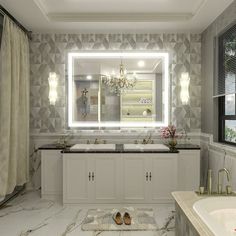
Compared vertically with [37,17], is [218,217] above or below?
below

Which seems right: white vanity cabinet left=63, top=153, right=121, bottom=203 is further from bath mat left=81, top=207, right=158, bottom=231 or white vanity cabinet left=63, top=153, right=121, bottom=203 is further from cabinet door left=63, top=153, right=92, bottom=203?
bath mat left=81, top=207, right=158, bottom=231

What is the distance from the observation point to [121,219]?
115 inches

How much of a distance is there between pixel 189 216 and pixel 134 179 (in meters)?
1.59

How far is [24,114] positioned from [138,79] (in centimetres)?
185

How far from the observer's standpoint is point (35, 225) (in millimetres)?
2857

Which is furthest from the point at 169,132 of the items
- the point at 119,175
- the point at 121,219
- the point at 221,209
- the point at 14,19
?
the point at 14,19

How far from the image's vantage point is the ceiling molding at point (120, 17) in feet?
11.9

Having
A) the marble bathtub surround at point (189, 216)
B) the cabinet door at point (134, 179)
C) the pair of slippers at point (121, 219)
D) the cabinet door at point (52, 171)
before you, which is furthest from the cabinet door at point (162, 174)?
the cabinet door at point (52, 171)

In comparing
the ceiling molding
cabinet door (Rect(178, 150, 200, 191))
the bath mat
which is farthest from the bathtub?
the ceiling molding

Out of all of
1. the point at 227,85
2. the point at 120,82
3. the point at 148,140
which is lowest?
the point at 148,140

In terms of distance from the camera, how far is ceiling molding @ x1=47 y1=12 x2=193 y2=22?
3.62m

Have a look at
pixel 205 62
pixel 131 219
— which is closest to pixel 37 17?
pixel 205 62

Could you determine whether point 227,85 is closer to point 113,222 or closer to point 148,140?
point 148,140

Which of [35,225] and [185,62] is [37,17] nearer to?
[185,62]
